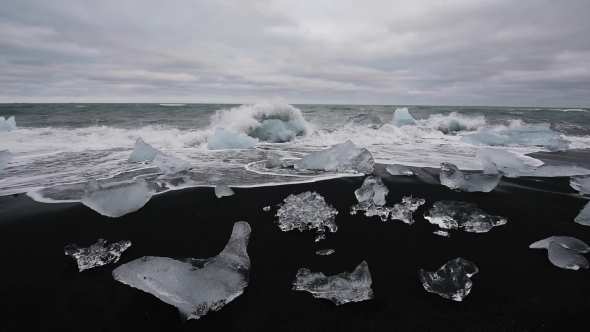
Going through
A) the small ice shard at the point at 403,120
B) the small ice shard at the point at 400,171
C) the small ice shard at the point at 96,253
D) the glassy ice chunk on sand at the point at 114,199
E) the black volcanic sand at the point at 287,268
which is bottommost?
the black volcanic sand at the point at 287,268

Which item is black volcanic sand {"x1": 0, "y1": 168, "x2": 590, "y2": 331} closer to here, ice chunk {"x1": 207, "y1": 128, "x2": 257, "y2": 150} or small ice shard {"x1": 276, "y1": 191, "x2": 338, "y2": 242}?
small ice shard {"x1": 276, "y1": 191, "x2": 338, "y2": 242}

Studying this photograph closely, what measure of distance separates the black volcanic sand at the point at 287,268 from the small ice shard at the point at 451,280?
0.16 ft

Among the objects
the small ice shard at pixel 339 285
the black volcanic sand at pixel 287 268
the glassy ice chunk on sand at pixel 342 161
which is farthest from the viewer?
the glassy ice chunk on sand at pixel 342 161

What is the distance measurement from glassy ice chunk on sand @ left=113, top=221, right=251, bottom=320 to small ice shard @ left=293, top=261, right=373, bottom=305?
1.35ft

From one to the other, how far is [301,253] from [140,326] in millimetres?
1169

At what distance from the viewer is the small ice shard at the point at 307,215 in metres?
2.64

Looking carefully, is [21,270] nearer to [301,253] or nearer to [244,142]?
[301,253]

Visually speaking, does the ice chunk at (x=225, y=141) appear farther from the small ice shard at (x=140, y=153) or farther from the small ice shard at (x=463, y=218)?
the small ice shard at (x=463, y=218)

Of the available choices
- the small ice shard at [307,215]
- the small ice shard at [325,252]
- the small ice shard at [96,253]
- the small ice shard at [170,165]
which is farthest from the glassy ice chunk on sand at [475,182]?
the small ice shard at [170,165]

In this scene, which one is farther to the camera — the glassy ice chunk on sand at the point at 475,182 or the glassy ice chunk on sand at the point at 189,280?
the glassy ice chunk on sand at the point at 475,182

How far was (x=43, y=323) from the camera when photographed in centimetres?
156

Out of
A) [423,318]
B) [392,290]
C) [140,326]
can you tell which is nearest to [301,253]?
[392,290]

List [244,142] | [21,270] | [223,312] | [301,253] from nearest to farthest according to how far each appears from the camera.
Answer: [223,312]
[21,270]
[301,253]
[244,142]

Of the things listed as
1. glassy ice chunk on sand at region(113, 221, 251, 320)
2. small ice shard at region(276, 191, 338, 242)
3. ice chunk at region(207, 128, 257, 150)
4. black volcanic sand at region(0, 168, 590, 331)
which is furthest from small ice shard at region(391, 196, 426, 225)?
ice chunk at region(207, 128, 257, 150)
